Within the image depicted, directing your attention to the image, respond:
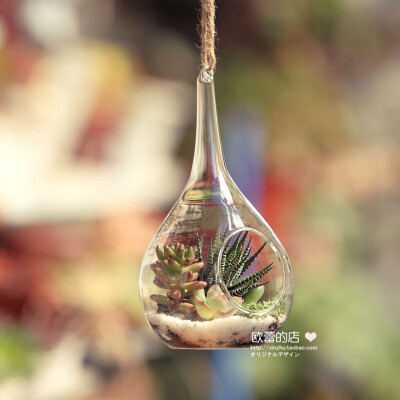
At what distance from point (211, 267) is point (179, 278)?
0.03m

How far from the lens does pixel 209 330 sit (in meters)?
0.55

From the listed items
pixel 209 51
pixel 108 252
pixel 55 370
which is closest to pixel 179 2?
pixel 108 252

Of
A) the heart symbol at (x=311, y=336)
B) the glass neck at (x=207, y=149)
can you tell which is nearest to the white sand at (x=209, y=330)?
the glass neck at (x=207, y=149)

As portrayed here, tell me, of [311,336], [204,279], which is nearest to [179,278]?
[204,279]

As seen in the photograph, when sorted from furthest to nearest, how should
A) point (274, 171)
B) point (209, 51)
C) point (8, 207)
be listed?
point (274, 171) < point (8, 207) < point (209, 51)

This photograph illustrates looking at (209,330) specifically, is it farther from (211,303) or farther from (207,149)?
(207,149)

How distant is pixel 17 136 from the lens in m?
1.43

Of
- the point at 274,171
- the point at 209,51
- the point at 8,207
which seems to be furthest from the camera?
the point at 274,171

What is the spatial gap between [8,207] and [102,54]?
0.39 m

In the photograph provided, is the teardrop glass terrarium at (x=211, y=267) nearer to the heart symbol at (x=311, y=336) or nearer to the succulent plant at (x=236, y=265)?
the succulent plant at (x=236, y=265)

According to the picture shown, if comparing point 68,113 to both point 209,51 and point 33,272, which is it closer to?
point 33,272

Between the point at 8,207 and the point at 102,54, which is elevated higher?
the point at 102,54

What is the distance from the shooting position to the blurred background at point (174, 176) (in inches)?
56.2

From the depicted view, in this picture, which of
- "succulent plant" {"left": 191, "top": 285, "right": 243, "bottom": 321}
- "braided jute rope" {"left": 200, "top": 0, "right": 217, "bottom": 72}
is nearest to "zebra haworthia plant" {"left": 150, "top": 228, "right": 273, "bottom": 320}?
"succulent plant" {"left": 191, "top": 285, "right": 243, "bottom": 321}
